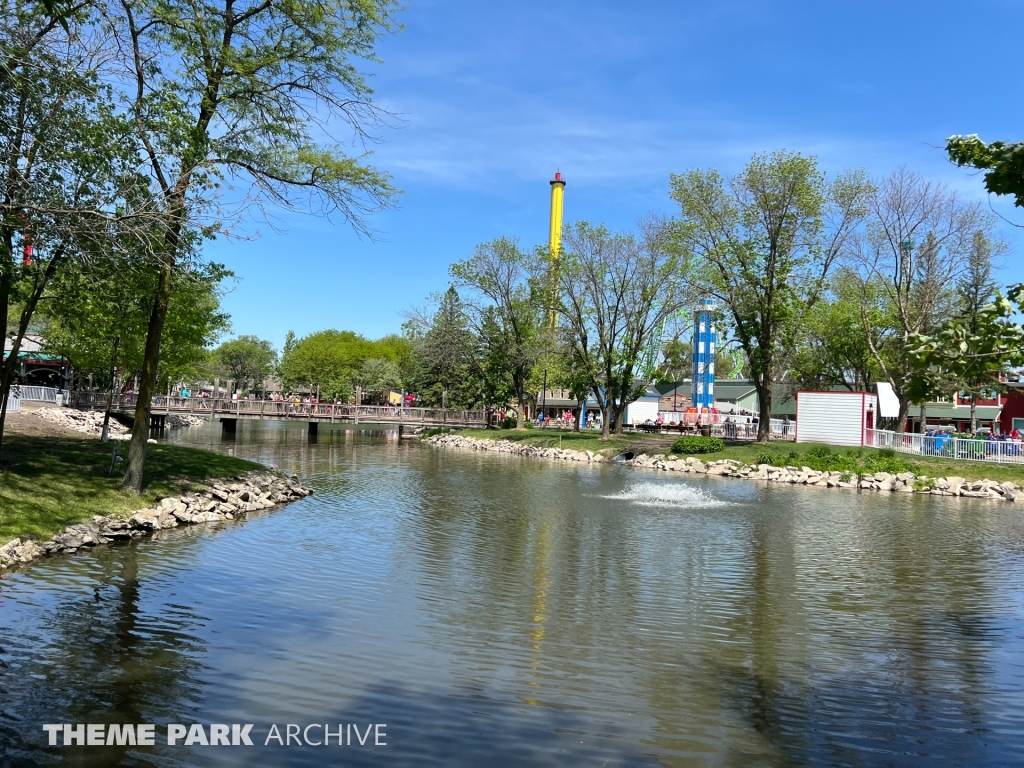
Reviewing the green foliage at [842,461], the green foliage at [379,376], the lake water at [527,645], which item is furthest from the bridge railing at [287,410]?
the lake water at [527,645]

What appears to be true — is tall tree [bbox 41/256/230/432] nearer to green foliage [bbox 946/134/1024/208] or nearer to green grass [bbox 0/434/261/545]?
green grass [bbox 0/434/261/545]

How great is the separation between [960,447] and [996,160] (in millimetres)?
32869

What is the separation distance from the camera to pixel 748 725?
6.66 m

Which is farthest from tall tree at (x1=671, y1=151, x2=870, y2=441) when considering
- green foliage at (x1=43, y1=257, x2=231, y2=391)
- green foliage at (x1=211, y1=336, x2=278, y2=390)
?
green foliage at (x1=211, y1=336, x2=278, y2=390)

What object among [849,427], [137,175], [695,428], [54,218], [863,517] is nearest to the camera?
[54,218]

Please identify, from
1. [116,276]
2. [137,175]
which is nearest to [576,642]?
[137,175]

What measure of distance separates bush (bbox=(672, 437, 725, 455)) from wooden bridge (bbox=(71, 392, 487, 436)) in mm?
24719

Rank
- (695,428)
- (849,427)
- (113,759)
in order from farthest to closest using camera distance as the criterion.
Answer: (695,428) → (849,427) → (113,759)

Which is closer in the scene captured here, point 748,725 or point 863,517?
point 748,725

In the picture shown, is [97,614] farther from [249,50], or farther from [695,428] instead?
[695,428]

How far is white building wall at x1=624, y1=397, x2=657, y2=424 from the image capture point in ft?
219

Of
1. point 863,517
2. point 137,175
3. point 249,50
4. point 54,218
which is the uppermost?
point 249,50

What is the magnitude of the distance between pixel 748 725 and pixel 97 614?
7504 mm

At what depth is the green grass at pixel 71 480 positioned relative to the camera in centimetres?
1281
